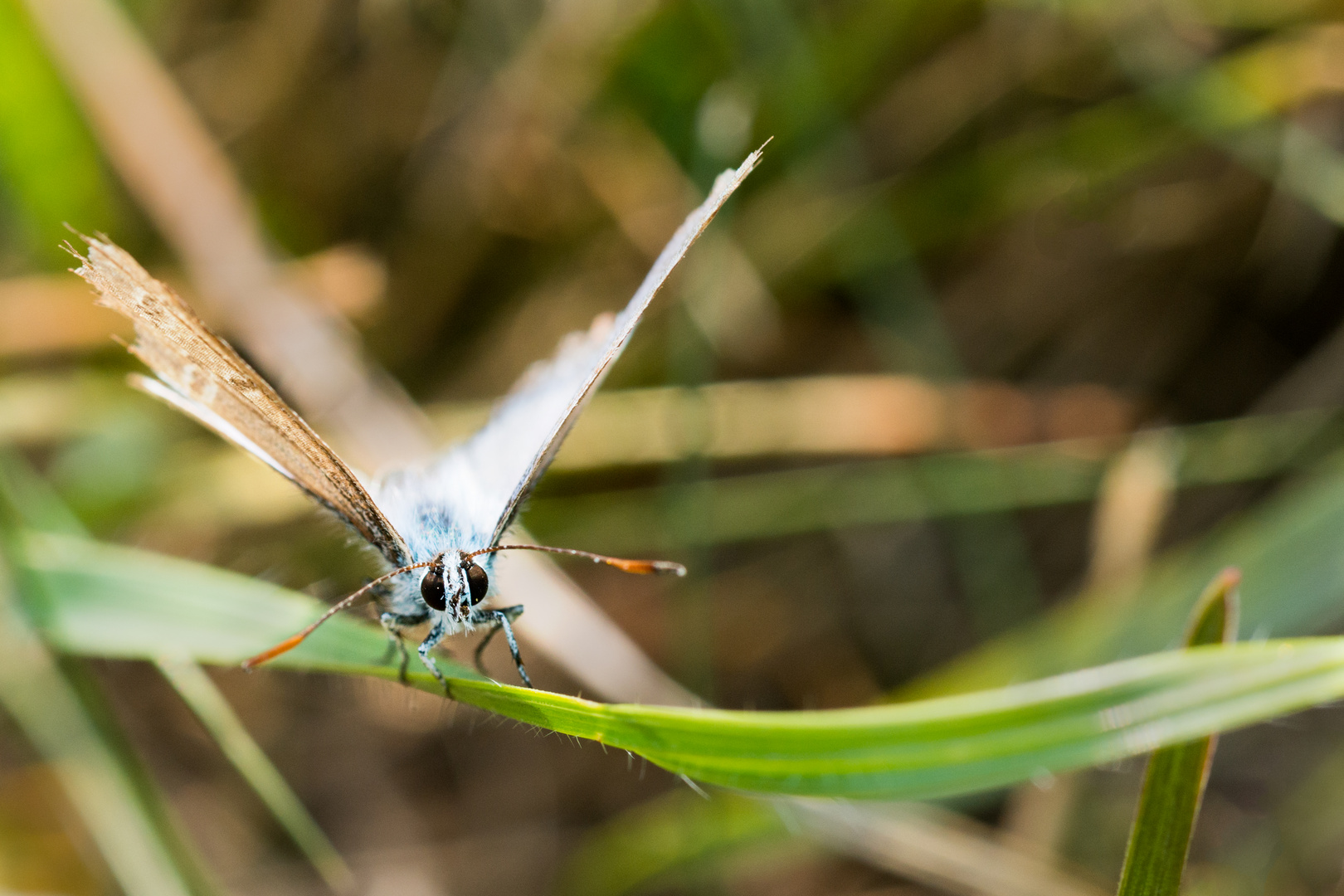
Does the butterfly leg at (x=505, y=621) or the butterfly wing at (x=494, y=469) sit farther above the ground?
the butterfly wing at (x=494, y=469)

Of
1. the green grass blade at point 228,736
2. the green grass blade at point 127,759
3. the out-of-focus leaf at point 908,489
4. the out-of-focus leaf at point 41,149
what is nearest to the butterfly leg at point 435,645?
the green grass blade at point 228,736

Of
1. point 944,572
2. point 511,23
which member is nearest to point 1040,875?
point 944,572

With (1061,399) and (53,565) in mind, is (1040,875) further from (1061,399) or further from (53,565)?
(53,565)

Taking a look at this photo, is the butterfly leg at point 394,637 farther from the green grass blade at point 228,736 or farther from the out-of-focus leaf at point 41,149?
the out-of-focus leaf at point 41,149

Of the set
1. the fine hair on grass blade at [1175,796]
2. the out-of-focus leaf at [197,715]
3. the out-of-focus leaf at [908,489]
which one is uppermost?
the out-of-focus leaf at [908,489]

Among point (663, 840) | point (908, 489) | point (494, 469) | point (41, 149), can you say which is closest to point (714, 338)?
point (908, 489)
